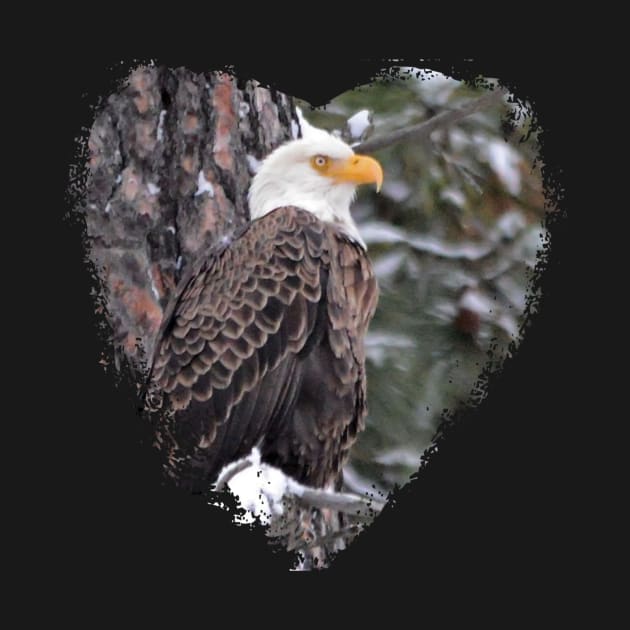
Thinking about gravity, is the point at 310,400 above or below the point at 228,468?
above

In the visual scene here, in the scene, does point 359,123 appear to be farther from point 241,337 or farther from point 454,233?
point 241,337

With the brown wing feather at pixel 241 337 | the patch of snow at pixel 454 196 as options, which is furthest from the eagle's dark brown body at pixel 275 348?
the patch of snow at pixel 454 196

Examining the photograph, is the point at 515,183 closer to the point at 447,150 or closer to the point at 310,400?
the point at 447,150

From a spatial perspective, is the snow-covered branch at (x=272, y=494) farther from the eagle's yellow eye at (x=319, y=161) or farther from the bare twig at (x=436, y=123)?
the bare twig at (x=436, y=123)

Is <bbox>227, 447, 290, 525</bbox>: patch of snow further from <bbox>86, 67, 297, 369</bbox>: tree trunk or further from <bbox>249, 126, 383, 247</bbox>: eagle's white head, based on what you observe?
<bbox>249, 126, 383, 247</bbox>: eagle's white head

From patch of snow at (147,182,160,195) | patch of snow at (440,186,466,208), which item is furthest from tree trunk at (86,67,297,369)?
patch of snow at (440,186,466,208)

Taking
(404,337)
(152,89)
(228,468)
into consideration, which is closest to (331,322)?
(404,337)
